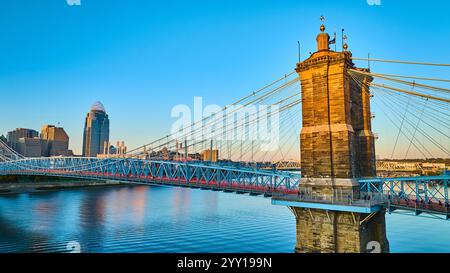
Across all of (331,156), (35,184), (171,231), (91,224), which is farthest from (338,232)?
(35,184)

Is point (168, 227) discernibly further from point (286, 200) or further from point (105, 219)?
point (286, 200)

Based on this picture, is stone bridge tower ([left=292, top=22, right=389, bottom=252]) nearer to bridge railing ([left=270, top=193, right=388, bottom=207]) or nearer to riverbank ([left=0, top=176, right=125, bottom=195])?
bridge railing ([left=270, top=193, right=388, bottom=207])

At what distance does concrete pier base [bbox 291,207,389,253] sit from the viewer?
77.8 ft

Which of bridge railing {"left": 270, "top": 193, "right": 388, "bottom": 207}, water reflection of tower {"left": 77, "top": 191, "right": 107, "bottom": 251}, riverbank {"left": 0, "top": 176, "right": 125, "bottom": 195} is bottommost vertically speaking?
water reflection of tower {"left": 77, "top": 191, "right": 107, "bottom": 251}

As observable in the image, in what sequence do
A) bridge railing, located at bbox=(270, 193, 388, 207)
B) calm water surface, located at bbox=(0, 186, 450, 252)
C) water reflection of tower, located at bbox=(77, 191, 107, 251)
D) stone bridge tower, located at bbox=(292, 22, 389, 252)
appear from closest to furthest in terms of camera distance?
bridge railing, located at bbox=(270, 193, 388, 207) < stone bridge tower, located at bbox=(292, 22, 389, 252) < calm water surface, located at bbox=(0, 186, 450, 252) < water reflection of tower, located at bbox=(77, 191, 107, 251)

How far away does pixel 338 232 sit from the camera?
2428cm

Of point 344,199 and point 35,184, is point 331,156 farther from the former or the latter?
point 35,184

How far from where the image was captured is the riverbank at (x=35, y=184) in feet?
330

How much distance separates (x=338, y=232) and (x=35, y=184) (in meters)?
112

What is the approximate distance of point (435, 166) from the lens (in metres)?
77.1

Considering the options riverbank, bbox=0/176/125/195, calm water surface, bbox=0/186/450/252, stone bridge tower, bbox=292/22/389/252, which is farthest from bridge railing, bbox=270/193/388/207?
riverbank, bbox=0/176/125/195

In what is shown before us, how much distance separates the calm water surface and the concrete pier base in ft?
32.4

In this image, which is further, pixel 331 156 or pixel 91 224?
pixel 91 224
